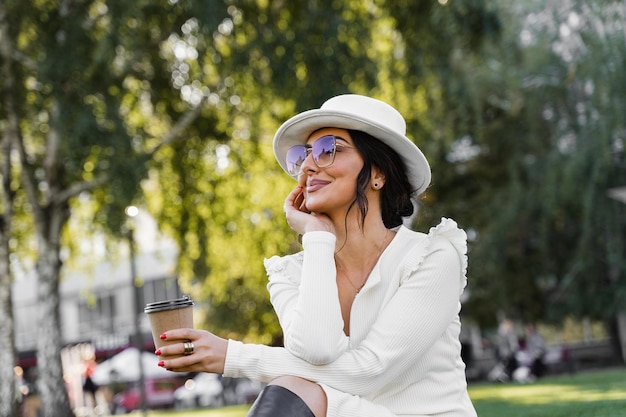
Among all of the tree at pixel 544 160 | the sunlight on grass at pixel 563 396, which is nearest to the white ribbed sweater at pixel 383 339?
the sunlight on grass at pixel 563 396

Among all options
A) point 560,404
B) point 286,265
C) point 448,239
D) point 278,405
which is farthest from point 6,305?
point 278,405

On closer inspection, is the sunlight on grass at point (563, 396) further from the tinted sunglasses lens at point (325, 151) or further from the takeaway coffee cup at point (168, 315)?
the takeaway coffee cup at point (168, 315)

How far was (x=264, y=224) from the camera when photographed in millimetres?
18016

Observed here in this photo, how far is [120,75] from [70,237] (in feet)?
18.8

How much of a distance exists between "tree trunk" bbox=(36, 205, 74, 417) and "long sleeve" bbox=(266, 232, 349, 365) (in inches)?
543

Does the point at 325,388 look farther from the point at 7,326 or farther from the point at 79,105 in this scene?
the point at 7,326

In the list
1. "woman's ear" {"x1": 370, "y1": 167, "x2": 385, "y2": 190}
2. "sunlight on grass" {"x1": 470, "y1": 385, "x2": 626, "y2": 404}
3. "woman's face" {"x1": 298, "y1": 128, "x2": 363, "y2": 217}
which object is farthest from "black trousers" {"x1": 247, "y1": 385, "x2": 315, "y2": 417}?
"sunlight on grass" {"x1": 470, "y1": 385, "x2": 626, "y2": 404}

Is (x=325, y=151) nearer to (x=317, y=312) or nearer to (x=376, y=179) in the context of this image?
(x=376, y=179)

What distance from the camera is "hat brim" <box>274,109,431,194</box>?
10.1 feet

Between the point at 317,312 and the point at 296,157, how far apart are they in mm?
620

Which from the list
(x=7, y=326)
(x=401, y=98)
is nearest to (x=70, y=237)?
(x=7, y=326)

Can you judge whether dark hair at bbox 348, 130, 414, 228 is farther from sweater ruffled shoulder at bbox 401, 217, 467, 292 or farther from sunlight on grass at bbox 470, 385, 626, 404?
sunlight on grass at bbox 470, 385, 626, 404

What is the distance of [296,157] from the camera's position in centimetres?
325

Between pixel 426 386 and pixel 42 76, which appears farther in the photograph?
pixel 42 76
